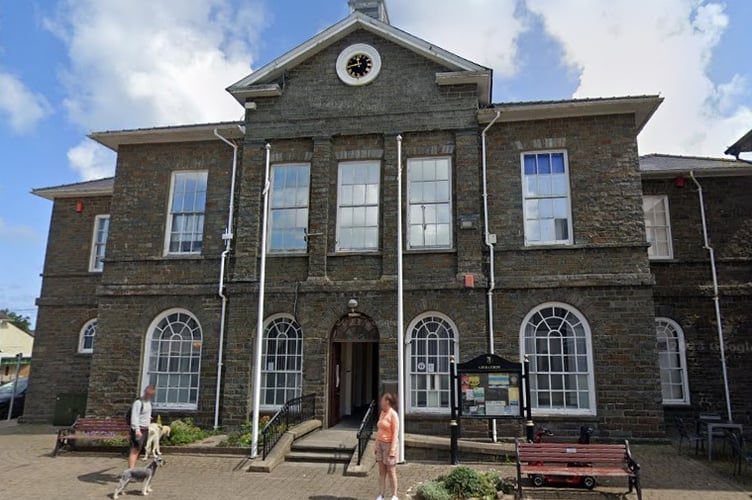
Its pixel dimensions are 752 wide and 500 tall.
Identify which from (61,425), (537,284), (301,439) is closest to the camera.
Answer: (301,439)

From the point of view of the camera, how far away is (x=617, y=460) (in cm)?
855

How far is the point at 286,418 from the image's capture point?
1222cm

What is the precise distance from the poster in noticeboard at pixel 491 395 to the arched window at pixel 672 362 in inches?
259

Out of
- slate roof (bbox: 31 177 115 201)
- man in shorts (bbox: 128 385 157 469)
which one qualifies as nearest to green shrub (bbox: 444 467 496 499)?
man in shorts (bbox: 128 385 157 469)

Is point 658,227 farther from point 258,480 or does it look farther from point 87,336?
point 87,336

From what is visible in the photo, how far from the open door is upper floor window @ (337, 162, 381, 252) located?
260 cm

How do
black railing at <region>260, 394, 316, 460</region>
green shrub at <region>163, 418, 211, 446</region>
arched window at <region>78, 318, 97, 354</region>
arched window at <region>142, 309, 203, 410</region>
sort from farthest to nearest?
Answer: arched window at <region>78, 318, 97, 354</region>, arched window at <region>142, 309, 203, 410</region>, green shrub at <region>163, 418, 211, 446</region>, black railing at <region>260, 394, 316, 460</region>

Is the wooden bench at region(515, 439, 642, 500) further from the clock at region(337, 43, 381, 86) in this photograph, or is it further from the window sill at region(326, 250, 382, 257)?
the clock at region(337, 43, 381, 86)

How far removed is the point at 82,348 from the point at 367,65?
42.5 ft

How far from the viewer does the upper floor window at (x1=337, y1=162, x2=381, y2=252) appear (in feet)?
46.4

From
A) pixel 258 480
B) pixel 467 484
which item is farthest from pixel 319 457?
pixel 467 484

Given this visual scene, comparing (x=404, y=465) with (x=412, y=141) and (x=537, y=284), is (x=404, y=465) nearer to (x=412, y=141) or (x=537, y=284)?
(x=537, y=284)

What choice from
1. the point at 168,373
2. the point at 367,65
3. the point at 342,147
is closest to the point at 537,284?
the point at 342,147

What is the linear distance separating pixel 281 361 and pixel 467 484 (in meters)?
6.66
